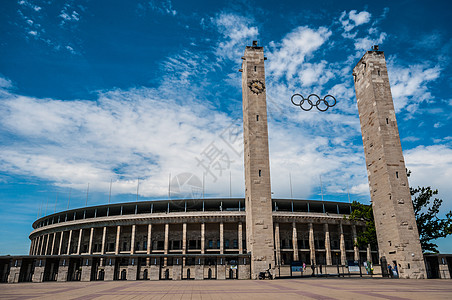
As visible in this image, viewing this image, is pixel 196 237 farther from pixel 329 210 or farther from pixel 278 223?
pixel 329 210

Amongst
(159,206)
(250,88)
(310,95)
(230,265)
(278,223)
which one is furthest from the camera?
(159,206)

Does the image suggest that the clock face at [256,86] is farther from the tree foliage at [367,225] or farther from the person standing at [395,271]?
the person standing at [395,271]

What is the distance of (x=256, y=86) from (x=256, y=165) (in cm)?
1155

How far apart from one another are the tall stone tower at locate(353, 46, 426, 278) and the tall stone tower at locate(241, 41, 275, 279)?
14166 mm

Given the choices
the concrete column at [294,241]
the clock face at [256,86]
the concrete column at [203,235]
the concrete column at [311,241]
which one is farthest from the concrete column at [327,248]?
the clock face at [256,86]

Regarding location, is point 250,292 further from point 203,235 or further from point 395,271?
point 203,235

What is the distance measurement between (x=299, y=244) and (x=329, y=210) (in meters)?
11.3

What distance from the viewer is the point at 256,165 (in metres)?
39.4

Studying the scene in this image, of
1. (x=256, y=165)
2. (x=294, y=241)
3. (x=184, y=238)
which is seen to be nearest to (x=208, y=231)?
(x=184, y=238)

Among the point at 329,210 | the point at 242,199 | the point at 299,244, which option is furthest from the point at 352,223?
the point at 242,199

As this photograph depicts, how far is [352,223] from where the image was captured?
6550 centimetres

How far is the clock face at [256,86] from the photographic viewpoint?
140 ft

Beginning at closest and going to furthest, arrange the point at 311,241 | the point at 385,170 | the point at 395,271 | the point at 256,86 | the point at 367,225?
1. the point at 395,271
2. the point at 385,170
3. the point at 256,86
4. the point at 367,225
5. the point at 311,241

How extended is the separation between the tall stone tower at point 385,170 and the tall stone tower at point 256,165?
558 inches
